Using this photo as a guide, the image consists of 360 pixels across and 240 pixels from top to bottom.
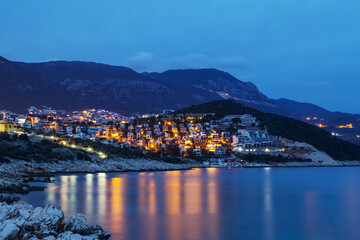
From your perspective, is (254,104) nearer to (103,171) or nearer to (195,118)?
(195,118)

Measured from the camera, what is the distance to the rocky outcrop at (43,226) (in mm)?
11102

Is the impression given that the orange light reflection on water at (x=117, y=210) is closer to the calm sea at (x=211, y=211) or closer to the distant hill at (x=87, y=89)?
the calm sea at (x=211, y=211)

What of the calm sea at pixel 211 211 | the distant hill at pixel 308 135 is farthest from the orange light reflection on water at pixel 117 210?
the distant hill at pixel 308 135

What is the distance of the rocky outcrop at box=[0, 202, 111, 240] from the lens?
1110cm

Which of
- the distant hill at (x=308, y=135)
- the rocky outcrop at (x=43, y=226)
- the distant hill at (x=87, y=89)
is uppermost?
the distant hill at (x=87, y=89)

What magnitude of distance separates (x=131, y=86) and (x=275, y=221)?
156117 millimetres

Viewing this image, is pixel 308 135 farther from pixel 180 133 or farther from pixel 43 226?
pixel 43 226

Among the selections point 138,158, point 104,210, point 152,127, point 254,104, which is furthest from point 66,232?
point 254,104

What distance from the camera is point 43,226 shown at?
1222cm

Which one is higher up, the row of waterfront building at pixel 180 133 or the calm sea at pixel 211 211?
the row of waterfront building at pixel 180 133

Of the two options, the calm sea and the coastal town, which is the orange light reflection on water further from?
the coastal town

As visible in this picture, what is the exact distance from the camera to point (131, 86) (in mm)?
173250

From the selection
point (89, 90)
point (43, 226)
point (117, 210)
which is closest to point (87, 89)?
point (89, 90)

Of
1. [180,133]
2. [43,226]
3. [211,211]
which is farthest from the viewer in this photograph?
[180,133]
